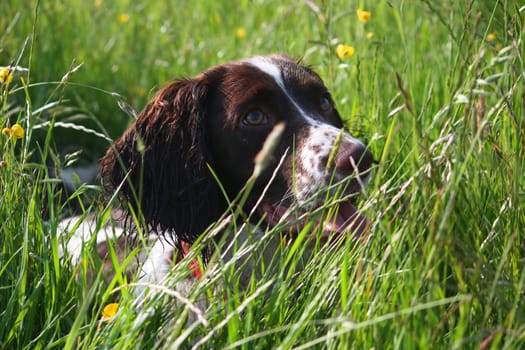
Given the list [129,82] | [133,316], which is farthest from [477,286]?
[129,82]

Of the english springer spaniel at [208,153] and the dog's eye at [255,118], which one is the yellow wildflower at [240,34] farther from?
the dog's eye at [255,118]

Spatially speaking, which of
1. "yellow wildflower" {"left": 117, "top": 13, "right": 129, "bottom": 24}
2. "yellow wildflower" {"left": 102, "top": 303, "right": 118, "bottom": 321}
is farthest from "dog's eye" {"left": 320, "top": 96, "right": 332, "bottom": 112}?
"yellow wildflower" {"left": 117, "top": 13, "right": 129, "bottom": 24}

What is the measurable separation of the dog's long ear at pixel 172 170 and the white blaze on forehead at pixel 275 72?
25 cm

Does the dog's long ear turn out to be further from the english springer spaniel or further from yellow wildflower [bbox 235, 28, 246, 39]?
yellow wildflower [bbox 235, 28, 246, 39]

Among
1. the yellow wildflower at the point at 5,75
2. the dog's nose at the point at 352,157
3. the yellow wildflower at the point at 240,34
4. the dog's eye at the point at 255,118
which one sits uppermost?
the yellow wildflower at the point at 5,75

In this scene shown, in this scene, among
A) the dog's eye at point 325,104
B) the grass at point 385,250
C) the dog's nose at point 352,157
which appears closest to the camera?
the grass at point 385,250

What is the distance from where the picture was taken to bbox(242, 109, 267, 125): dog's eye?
125 inches

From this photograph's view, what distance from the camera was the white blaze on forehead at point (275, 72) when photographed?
125 inches

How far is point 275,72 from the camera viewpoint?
3303 mm

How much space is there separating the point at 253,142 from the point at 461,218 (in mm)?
945

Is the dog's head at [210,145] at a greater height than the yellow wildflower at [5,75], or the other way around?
Answer: the yellow wildflower at [5,75]

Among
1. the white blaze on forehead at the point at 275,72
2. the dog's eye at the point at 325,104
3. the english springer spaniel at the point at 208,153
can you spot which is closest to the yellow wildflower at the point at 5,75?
the english springer spaniel at the point at 208,153

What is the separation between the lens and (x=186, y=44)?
5.68 m

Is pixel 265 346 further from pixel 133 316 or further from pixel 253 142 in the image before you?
pixel 253 142
